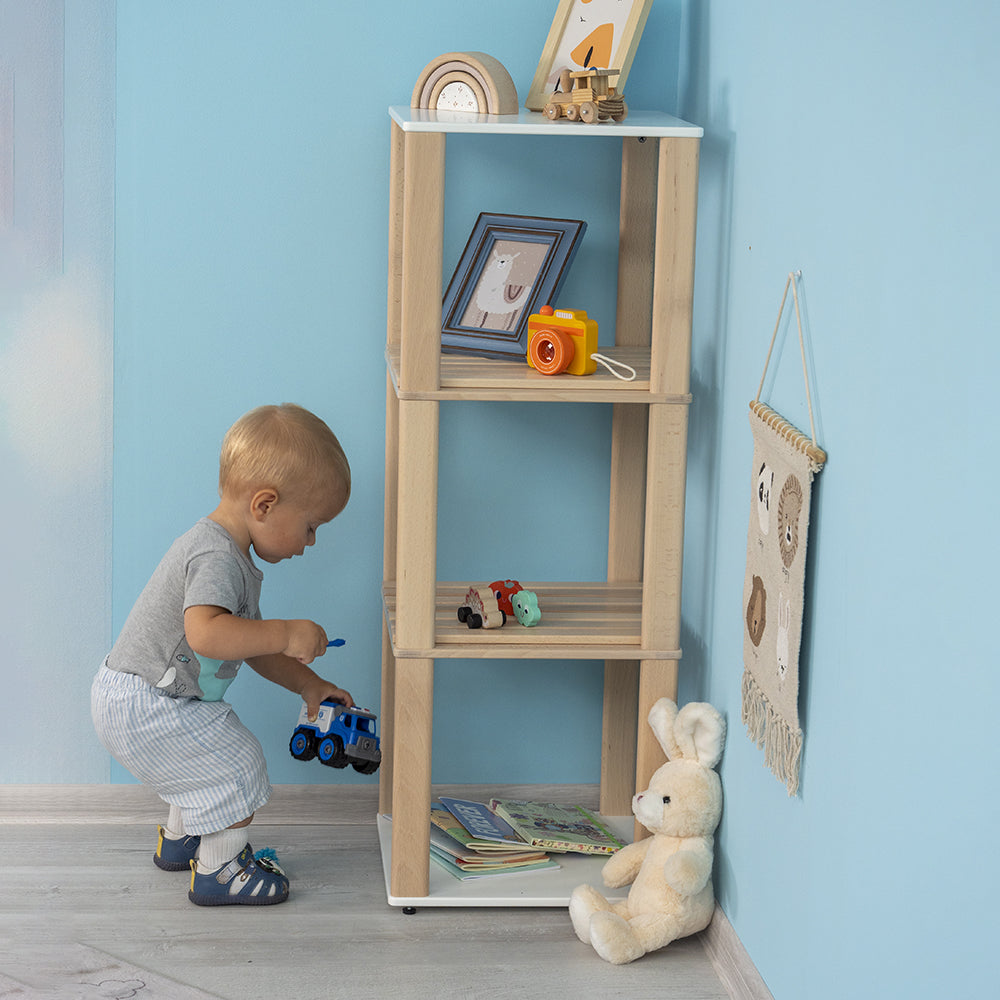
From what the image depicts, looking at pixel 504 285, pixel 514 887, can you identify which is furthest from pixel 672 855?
pixel 504 285

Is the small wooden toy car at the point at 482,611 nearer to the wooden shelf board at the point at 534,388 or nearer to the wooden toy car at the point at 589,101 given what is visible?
the wooden shelf board at the point at 534,388

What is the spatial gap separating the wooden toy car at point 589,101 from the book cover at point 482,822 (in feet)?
3.43

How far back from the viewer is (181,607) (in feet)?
6.09

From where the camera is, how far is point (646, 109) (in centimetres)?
203

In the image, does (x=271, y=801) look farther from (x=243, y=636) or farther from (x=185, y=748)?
(x=243, y=636)

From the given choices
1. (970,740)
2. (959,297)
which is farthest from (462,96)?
(970,740)

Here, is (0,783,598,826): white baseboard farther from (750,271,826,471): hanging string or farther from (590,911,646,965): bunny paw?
(750,271,826,471): hanging string

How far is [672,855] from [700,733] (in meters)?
0.16

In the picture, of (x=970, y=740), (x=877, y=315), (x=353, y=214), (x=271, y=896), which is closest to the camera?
(x=970, y=740)

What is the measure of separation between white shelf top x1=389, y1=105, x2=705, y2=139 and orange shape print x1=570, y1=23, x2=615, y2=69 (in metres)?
0.13

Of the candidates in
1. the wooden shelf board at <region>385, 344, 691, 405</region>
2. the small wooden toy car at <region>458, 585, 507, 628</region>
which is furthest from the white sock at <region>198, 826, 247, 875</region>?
the wooden shelf board at <region>385, 344, 691, 405</region>

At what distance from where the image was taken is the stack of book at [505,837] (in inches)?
75.7

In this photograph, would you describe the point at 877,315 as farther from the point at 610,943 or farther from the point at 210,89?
the point at 210,89

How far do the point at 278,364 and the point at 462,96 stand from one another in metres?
0.52
